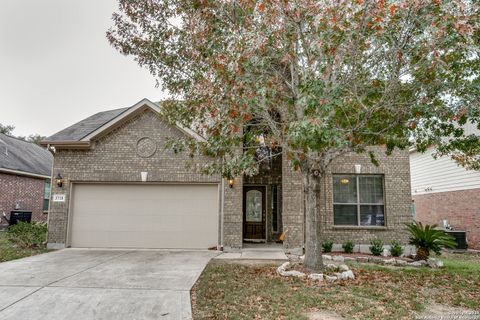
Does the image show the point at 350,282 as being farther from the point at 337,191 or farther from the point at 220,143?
the point at 337,191

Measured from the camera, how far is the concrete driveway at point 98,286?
492 cm

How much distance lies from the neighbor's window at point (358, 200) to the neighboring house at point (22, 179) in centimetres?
1599

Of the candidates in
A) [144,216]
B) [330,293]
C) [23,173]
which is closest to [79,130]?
[144,216]

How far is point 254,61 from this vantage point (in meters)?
6.92

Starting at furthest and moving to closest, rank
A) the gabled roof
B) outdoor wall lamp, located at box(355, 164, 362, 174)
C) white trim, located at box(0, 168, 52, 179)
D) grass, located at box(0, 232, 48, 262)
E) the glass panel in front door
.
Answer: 1. white trim, located at box(0, 168, 52, 179)
2. the glass panel in front door
3. outdoor wall lamp, located at box(355, 164, 362, 174)
4. the gabled roof
5. grass, located at box(0, 232, 48, 262)

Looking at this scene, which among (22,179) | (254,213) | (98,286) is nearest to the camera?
(98,286)

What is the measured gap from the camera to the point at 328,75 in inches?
259

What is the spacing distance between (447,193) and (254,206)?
9830mm

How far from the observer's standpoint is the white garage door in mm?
11367

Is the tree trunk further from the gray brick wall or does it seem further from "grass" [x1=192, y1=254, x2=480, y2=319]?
the gray brick wall

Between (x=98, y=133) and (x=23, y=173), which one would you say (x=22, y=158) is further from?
(x=98, y=133)

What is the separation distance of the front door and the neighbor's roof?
12.4 m

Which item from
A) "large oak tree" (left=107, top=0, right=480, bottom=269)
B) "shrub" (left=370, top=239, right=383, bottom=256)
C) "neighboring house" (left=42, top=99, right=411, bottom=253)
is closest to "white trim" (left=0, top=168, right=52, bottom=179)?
"neighboring house" (left=42, top=99, right=411, bottom=253)

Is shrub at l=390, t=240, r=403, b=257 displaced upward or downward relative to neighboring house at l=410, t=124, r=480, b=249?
downward
